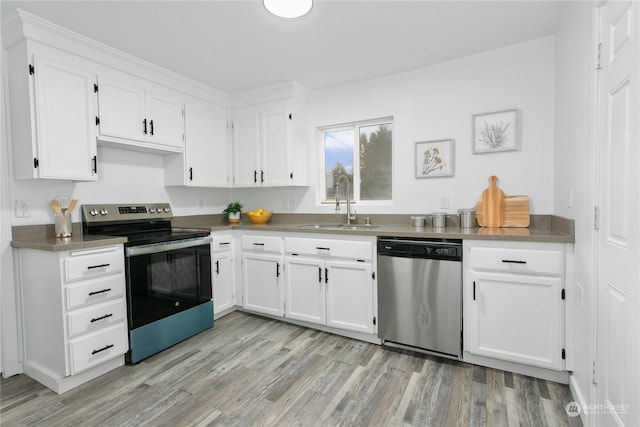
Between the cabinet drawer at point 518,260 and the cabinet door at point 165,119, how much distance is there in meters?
2.80

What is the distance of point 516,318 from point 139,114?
332 cm

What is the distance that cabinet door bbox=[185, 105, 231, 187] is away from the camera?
128 inches

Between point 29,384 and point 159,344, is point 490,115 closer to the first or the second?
point 159,344

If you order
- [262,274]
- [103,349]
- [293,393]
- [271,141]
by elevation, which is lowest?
[293,393]

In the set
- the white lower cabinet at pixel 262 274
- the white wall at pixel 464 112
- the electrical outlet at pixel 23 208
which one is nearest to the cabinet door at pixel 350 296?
the white lower cabinet at pixel 262 274

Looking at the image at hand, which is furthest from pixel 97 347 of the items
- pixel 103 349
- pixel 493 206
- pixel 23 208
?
pixel 493 206

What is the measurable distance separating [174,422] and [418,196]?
2.54m

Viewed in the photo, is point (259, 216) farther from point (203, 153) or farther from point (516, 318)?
point (516, 318)

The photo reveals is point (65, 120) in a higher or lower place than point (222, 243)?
higher

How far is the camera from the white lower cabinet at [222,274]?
3.09 metres

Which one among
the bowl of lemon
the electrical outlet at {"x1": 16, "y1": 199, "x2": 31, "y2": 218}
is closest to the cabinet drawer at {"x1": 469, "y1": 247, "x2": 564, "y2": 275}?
the bowl of lemon

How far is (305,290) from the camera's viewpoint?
9.50 feet

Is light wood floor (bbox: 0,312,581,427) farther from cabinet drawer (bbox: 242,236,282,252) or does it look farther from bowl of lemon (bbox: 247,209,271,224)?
bowl of lemon (bbox: 247,209,271,224)

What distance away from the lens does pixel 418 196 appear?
304 cm
